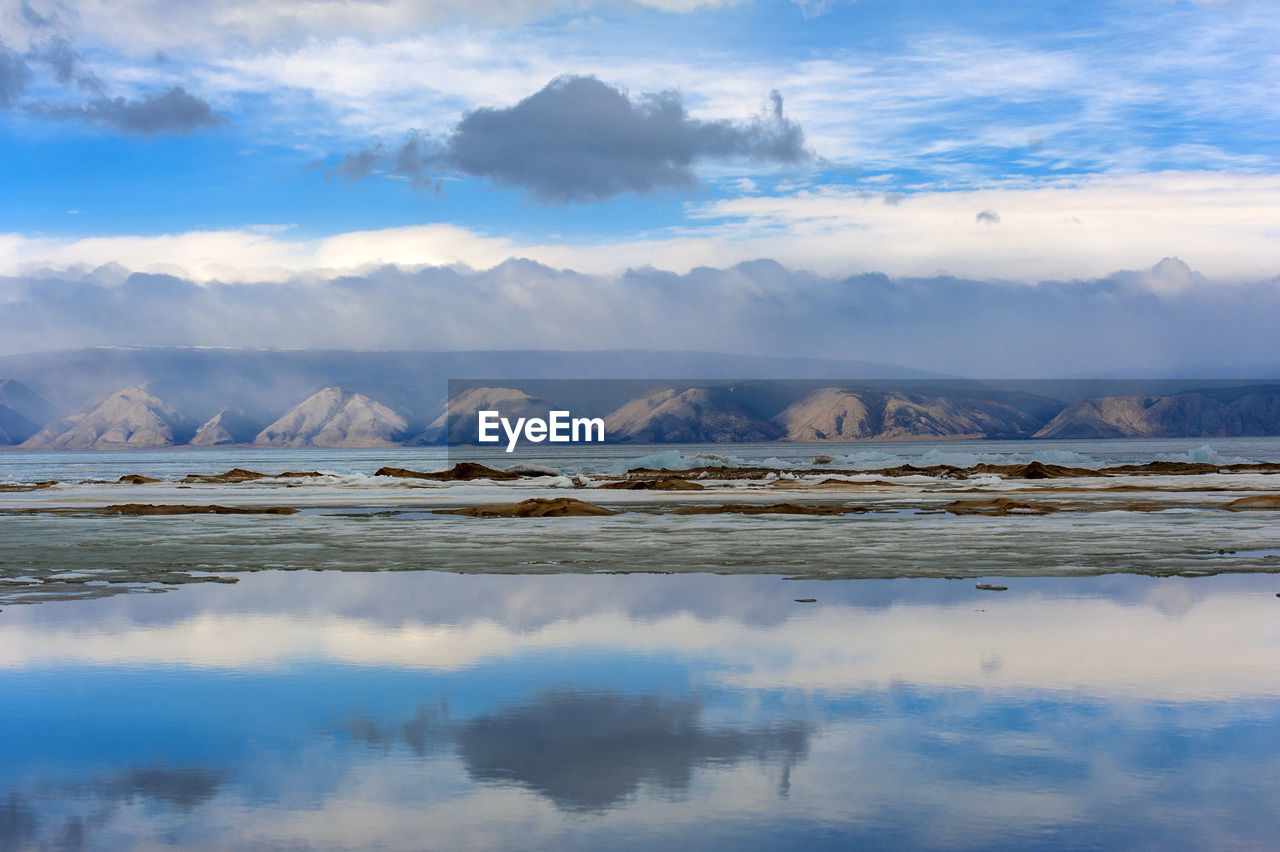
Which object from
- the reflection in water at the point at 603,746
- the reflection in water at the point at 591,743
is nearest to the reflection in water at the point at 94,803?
the reflection in water at the point at 591,743

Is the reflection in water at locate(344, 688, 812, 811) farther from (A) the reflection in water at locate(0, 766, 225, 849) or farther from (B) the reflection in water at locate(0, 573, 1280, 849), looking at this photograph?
(A) the reflection in water at locate(0, 766, 225, 849)

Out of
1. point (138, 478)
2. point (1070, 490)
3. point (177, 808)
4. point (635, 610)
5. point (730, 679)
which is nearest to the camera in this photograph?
point (177, 808)

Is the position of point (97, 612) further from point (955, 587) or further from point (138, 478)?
point (138, 478)

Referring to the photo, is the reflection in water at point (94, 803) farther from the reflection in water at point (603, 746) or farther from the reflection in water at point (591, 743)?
the reflection in water at point (603, 746)

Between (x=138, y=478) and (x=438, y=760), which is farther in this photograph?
(x=138, y=478)

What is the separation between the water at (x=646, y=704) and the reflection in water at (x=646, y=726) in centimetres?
3

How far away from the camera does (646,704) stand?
22.9 feet

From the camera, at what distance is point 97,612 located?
11.2m

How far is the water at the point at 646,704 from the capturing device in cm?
484

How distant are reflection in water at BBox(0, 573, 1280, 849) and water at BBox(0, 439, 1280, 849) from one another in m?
0.03

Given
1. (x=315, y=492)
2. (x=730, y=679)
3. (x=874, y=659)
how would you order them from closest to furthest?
(x=730, y=679), (x=874, y=659), (x=315, y=492)

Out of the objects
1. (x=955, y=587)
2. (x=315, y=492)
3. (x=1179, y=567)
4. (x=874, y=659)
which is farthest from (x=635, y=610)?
(x=315, y=492)

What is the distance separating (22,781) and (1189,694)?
277 inches

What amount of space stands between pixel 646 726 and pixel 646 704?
1.77 feet
